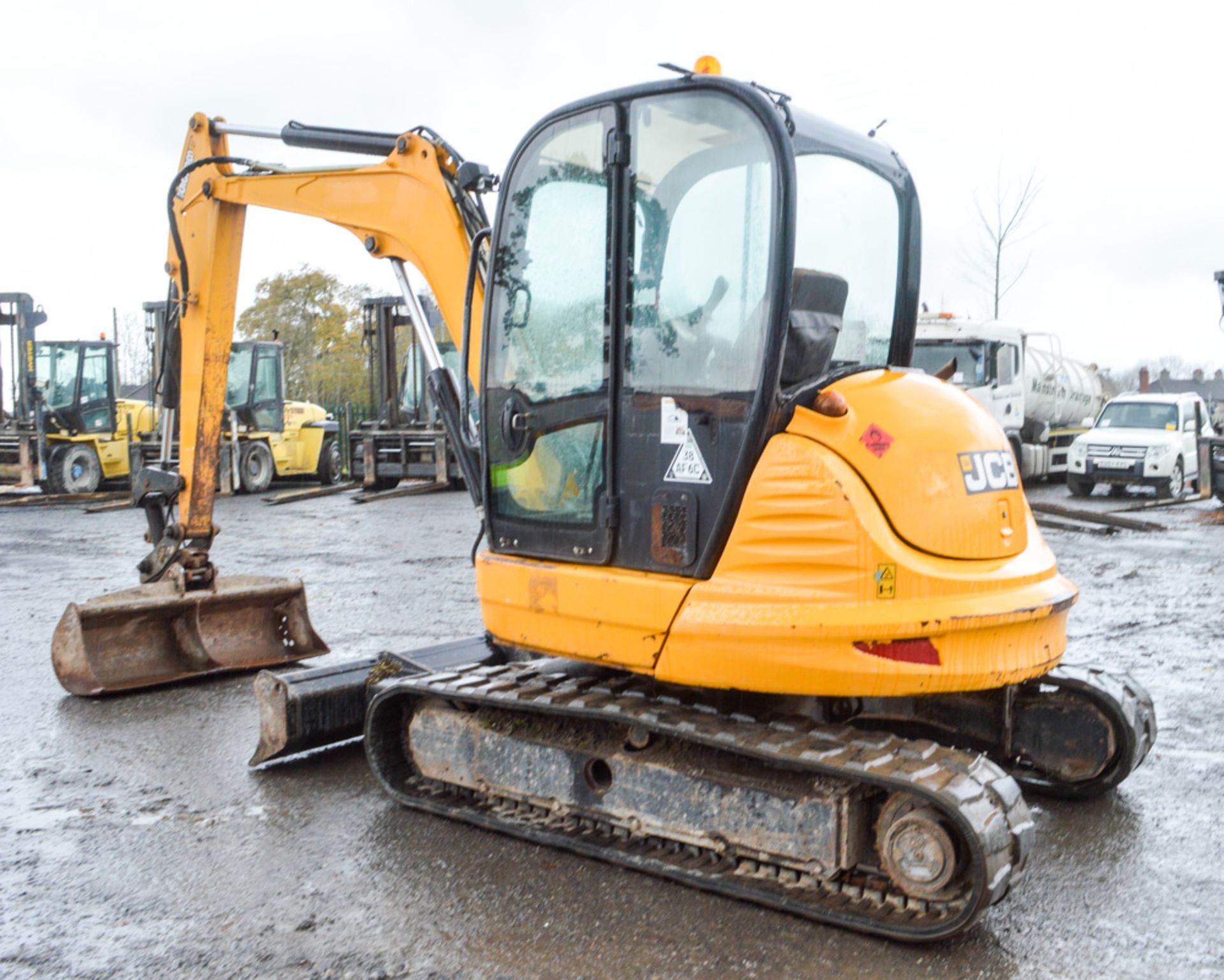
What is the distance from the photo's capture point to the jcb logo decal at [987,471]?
13.0ft

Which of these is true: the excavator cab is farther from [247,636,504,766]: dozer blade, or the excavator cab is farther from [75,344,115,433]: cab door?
[75,344,115,433]: cab door

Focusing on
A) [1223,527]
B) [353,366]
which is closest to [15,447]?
[1223,527]

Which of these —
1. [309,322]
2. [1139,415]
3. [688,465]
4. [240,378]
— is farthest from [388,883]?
[309,322]

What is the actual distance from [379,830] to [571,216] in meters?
2.46

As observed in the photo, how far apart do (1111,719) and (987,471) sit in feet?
4.54

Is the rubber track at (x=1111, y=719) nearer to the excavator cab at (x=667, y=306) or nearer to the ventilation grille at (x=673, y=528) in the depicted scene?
the excavator cab at (x=667, y=306)

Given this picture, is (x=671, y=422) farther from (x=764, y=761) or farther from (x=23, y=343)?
(x=23, y=343)

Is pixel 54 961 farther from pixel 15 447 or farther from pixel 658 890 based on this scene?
pixel 15 447

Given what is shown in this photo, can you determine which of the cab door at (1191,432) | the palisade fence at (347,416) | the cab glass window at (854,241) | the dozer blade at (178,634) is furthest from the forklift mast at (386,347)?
the cab glass window at (854,241)

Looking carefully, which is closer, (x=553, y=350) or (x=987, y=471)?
(x=987, y=471)

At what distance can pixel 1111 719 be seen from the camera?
187 inches

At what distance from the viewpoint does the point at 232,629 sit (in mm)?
7250

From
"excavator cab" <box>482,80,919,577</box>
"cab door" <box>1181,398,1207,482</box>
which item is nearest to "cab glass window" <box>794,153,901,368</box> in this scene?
"excavator cab" <box>482,80,919,577</box>

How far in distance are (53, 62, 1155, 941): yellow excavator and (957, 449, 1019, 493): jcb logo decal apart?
0.5 inches
